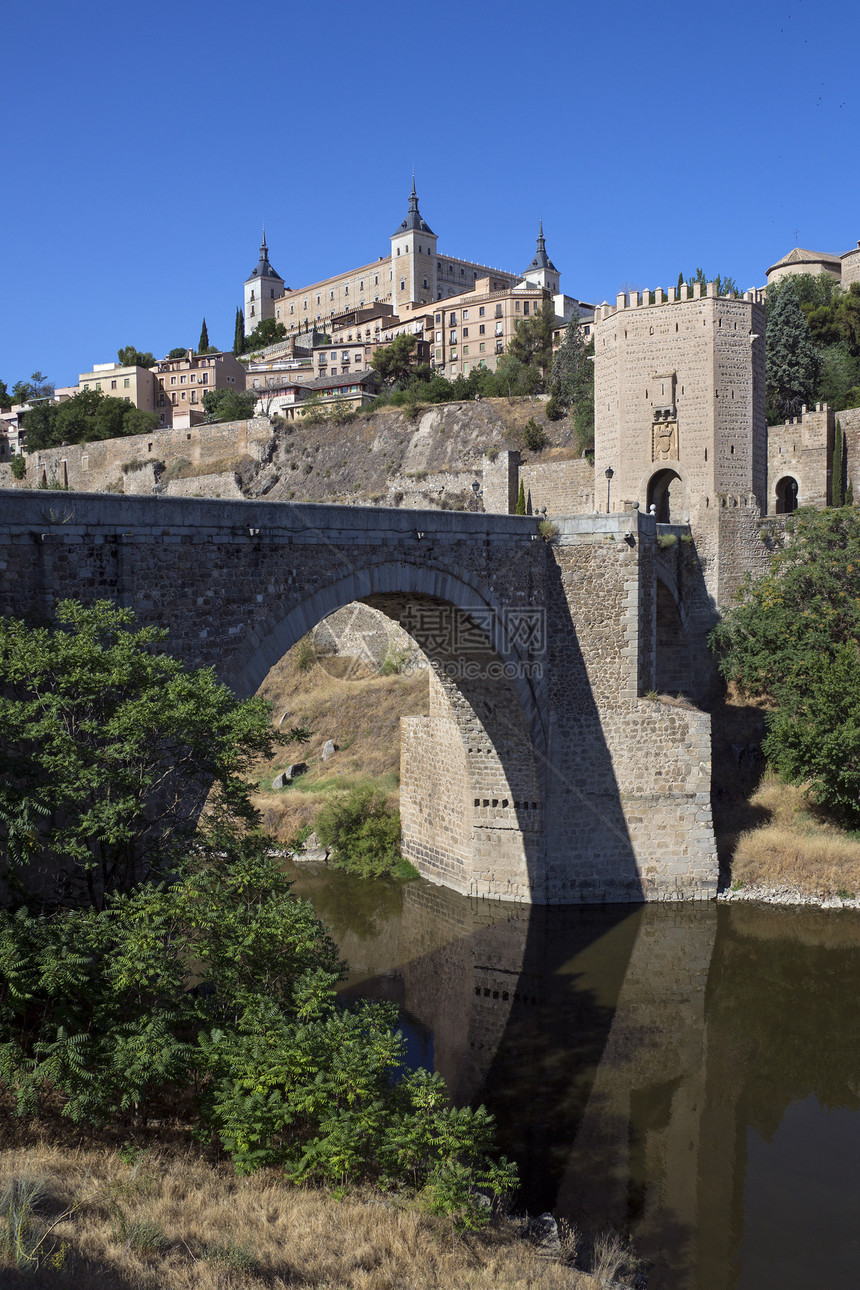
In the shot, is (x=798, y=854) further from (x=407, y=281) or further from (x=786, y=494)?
(x=407, y=281)

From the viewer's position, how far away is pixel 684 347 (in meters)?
23.4

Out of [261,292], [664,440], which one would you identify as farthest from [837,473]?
[261,292]

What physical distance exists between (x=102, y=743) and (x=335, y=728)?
1594 centimetres

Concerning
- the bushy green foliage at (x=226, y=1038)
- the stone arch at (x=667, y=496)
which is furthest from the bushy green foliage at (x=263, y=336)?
the bushy green foliage at (x=226, y=1038)

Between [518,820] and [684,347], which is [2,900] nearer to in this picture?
[518,820]

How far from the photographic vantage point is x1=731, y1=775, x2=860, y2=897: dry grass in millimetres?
16438

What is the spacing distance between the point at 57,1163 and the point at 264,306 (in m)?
91.0

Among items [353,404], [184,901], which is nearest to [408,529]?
[184,901]

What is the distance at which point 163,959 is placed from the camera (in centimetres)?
700

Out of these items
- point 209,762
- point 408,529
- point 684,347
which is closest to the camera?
point 209,762

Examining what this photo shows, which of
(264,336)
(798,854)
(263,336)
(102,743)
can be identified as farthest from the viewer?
(264,336)

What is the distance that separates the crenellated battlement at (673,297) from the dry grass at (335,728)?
34.2ft

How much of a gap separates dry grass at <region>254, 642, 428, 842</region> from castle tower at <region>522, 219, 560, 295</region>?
185 ft

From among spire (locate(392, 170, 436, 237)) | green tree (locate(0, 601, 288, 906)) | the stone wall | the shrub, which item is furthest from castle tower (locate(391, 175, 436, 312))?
green tree (locate(0, 601, 288, 906))
